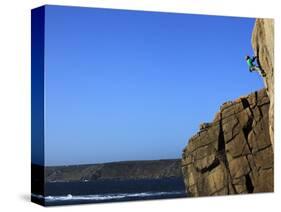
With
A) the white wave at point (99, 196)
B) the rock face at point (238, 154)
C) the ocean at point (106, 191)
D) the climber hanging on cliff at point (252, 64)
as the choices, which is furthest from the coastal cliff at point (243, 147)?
the white wave at point (99, 196)

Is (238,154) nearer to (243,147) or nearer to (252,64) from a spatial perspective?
(243,147)

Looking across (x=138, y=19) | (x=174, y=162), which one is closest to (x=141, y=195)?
(x=174, y=162)

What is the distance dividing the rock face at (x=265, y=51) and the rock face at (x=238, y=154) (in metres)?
0.11

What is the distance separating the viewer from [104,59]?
15664 mm

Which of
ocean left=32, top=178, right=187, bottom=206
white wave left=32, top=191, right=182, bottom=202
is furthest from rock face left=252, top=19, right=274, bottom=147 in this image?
white wave left=32, top=191, right=182, bottom=202

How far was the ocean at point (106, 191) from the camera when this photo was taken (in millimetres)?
15008

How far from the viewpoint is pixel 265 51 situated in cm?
1777

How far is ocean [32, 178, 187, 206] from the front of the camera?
49.2 feet

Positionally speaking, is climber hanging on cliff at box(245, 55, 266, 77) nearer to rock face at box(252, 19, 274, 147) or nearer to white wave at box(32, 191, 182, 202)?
rock face at box(252, 19, 274, 147)

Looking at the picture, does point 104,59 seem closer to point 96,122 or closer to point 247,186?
point 96,122

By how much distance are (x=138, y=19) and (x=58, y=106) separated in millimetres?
2391

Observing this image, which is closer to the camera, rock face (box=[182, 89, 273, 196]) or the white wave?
the white wave

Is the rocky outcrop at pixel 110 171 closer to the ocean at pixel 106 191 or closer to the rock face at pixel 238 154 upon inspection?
the ocean at pixel 106 191

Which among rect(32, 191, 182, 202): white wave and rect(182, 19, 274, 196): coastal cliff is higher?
rect(182, 19, 274, 196): coastal cliff
